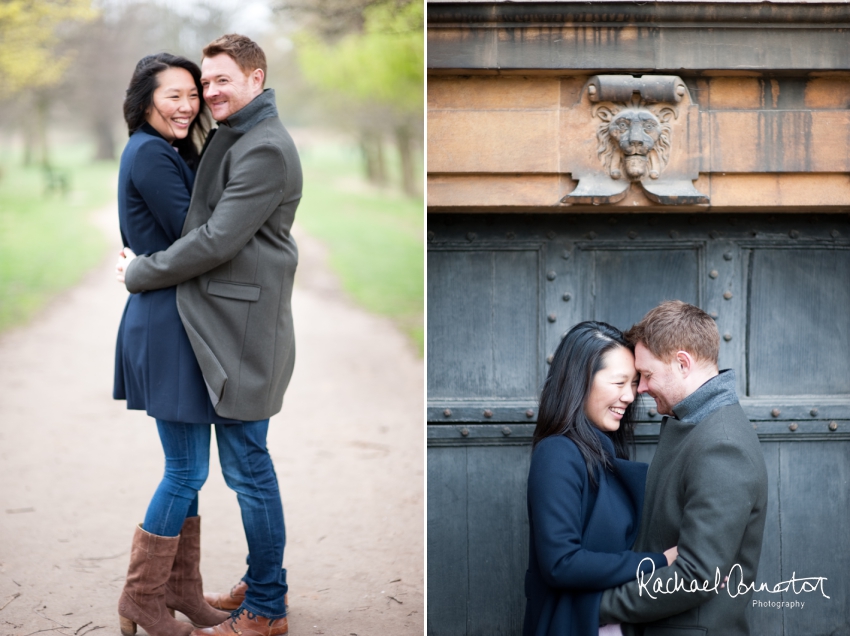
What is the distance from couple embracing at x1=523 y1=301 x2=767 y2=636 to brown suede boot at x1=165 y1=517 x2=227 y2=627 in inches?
49.1

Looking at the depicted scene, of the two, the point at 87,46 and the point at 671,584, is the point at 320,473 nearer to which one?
the point at 671,584

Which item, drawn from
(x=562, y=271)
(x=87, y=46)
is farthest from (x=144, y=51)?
(x=562, y=271)

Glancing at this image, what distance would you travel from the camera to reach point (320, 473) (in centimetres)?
564

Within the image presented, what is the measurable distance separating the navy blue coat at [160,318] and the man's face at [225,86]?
8.4 inches

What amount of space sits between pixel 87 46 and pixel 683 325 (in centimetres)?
652

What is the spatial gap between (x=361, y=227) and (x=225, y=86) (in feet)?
38.0

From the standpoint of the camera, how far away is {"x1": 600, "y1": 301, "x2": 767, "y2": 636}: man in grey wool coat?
2.33 metres

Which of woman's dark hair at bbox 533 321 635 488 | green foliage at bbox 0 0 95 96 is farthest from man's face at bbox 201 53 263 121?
green foliage at bbox 0 0 95 96

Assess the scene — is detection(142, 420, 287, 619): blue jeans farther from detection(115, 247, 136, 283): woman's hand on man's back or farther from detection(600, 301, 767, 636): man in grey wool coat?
detection(600, 301, 767, 636): man in grey wool coat

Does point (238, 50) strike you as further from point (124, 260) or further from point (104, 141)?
point (104, 141)

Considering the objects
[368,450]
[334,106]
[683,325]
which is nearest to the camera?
[683,325]

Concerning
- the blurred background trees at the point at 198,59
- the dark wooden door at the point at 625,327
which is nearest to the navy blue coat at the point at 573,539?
the dark wooden door at the point at 625,327

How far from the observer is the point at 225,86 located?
9.55 ft
